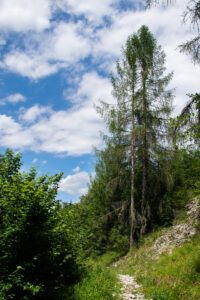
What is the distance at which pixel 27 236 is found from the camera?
5.73m

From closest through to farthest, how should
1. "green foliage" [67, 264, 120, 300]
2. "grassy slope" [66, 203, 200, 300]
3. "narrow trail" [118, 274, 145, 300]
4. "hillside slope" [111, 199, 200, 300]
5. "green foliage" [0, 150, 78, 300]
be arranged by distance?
"green foliage" [0, 150, 78, 300] < "green foliage" [67, 264, 120, 300] < "grassy slope" [66, 203, 200, 300] < "narrow trail" [118, 274, 145, 300] < "hillside slope" [111, 199, 200, 300]

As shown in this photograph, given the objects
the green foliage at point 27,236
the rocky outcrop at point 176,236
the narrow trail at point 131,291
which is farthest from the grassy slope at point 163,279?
the green foliage at point 27,236

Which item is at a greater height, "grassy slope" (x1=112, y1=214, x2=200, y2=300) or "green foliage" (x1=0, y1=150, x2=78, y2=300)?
"green foliage" (x1=0, y1=150, x2=78, y2=300)

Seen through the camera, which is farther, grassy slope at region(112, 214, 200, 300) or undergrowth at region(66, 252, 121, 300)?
grassy slope at region(112, 214, 200, 300)

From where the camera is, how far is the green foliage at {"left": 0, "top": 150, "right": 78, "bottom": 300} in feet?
17.5

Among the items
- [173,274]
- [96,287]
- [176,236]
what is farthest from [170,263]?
[96,287]

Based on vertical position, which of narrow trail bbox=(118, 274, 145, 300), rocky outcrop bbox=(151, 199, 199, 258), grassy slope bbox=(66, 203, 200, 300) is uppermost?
rocky outcrop bbox=(151, 199, 199, 258)

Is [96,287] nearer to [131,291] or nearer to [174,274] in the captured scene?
[131,291]

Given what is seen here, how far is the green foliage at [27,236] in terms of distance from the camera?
5.32m

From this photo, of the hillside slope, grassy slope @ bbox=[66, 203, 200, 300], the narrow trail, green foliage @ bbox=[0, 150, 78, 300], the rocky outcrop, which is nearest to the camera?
green foliage @ bbox=[0, 150, 78, 300]

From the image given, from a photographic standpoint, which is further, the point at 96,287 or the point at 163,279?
the point at 163,279

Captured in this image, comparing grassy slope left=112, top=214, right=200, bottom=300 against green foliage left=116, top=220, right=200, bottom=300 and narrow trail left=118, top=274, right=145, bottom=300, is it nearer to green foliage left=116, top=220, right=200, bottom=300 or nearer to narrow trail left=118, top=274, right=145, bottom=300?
green foliage left=116, top=220, right=200, bottom=300

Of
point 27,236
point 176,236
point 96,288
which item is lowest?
point 96,288

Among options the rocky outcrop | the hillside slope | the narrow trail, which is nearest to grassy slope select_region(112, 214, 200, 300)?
the hillside slope
